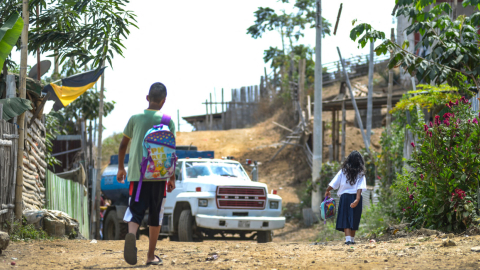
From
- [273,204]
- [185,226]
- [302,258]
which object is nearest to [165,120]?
[302,258]

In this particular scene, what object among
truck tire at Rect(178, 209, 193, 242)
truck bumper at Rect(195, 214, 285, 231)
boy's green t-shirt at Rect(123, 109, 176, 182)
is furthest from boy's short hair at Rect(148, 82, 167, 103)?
truck tire at Rect(178, 209, 193, 242)

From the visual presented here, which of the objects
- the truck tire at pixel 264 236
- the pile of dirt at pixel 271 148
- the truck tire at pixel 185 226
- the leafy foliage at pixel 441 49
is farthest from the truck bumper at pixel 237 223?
the pile of dirt at pixel 271 148

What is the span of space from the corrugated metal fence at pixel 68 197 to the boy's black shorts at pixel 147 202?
5886 mm

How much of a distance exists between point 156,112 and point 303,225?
554 inches

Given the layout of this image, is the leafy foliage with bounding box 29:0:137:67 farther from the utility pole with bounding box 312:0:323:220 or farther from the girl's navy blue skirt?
the utility pole with bounding box 312:0:323:220

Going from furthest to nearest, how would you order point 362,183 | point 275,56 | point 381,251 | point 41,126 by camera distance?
point 275,56
point 41,126
point 362,183
point 381,251

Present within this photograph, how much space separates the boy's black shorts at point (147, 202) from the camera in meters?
5.43

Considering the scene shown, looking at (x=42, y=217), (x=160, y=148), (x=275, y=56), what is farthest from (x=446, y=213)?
(x=275, y=56)

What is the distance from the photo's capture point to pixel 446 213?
24.3ft

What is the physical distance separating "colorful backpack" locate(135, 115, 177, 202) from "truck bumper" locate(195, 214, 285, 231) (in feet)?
17.9

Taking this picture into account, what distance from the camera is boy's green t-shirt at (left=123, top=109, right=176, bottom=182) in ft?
17.9

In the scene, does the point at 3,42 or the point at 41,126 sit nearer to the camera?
the point at 3,42

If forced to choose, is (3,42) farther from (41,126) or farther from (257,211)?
(257,211)

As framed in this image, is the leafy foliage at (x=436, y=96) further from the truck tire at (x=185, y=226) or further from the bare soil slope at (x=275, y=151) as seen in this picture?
the bare soil slope at (x=275, y=151)
